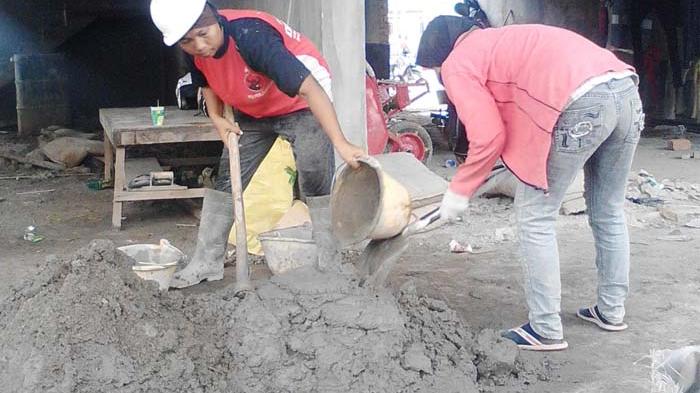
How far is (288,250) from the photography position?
13.9 feet

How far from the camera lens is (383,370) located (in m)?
3.04

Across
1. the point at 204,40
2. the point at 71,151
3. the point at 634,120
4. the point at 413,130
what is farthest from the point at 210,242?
the point at 71,151

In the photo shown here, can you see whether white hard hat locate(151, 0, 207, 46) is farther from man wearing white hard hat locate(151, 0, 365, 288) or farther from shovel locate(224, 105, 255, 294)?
shovel locate(224, 105, 255, 294)

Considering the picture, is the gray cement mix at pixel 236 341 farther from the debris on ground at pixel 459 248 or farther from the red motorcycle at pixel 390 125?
the red motorcycle at pixel 390 125

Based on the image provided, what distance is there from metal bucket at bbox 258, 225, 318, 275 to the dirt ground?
0.49 m

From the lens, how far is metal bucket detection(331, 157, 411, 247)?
335 cm

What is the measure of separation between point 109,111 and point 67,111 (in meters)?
5.17

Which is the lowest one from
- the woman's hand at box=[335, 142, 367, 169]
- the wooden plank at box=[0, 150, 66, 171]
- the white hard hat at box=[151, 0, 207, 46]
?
the wooden plank at box=[0, 150, 66, 171]

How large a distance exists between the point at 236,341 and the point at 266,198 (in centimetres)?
229

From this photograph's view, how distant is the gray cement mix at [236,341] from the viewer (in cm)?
292

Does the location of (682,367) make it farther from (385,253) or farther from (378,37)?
(378,37)

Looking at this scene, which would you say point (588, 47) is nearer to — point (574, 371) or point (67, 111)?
point (574, 371)

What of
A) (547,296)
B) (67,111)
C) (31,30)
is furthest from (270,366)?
(31,30)

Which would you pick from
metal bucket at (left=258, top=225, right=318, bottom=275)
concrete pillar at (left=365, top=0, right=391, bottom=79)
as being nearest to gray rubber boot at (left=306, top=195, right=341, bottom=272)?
metal bucket at (left=258, top=225, right=318, bottom=275)
